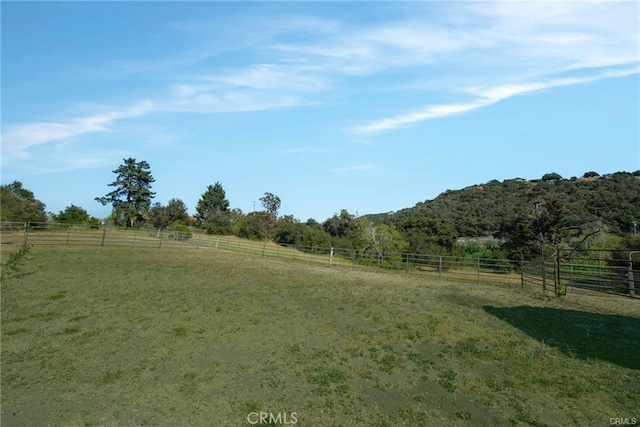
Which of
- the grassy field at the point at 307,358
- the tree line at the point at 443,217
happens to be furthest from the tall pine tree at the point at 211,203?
the grassy field at the point at 307,358

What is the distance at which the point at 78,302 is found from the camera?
10.4m

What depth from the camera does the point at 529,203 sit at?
52094mm

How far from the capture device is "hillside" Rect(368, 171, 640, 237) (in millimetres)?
47875

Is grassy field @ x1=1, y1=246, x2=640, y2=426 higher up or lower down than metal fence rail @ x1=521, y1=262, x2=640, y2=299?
lower down

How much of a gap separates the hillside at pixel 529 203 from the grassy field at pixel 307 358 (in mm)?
43780

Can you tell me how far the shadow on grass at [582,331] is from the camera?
23.8ft

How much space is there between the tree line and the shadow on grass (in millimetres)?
17049

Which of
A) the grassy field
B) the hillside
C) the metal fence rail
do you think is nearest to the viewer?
the grassy field

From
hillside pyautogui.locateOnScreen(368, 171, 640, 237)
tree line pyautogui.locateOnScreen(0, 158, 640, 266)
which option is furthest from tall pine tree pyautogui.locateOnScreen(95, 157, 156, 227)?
hillside pyautogui.locateOnScreen(368, 171, 640, 237)

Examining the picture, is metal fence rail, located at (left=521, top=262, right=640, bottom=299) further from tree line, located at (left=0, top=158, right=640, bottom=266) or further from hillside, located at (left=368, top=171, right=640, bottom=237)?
hillside, located at (left=368, top=171, right=640, bottom=237)

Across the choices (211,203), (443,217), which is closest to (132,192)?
(211,203)

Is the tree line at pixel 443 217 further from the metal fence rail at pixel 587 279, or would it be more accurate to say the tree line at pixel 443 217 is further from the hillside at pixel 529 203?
the metal fence rail at pixel 587 279

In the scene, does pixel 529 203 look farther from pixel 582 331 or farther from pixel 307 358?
pixel 307 358

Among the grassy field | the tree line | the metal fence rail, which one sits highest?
the tree line
